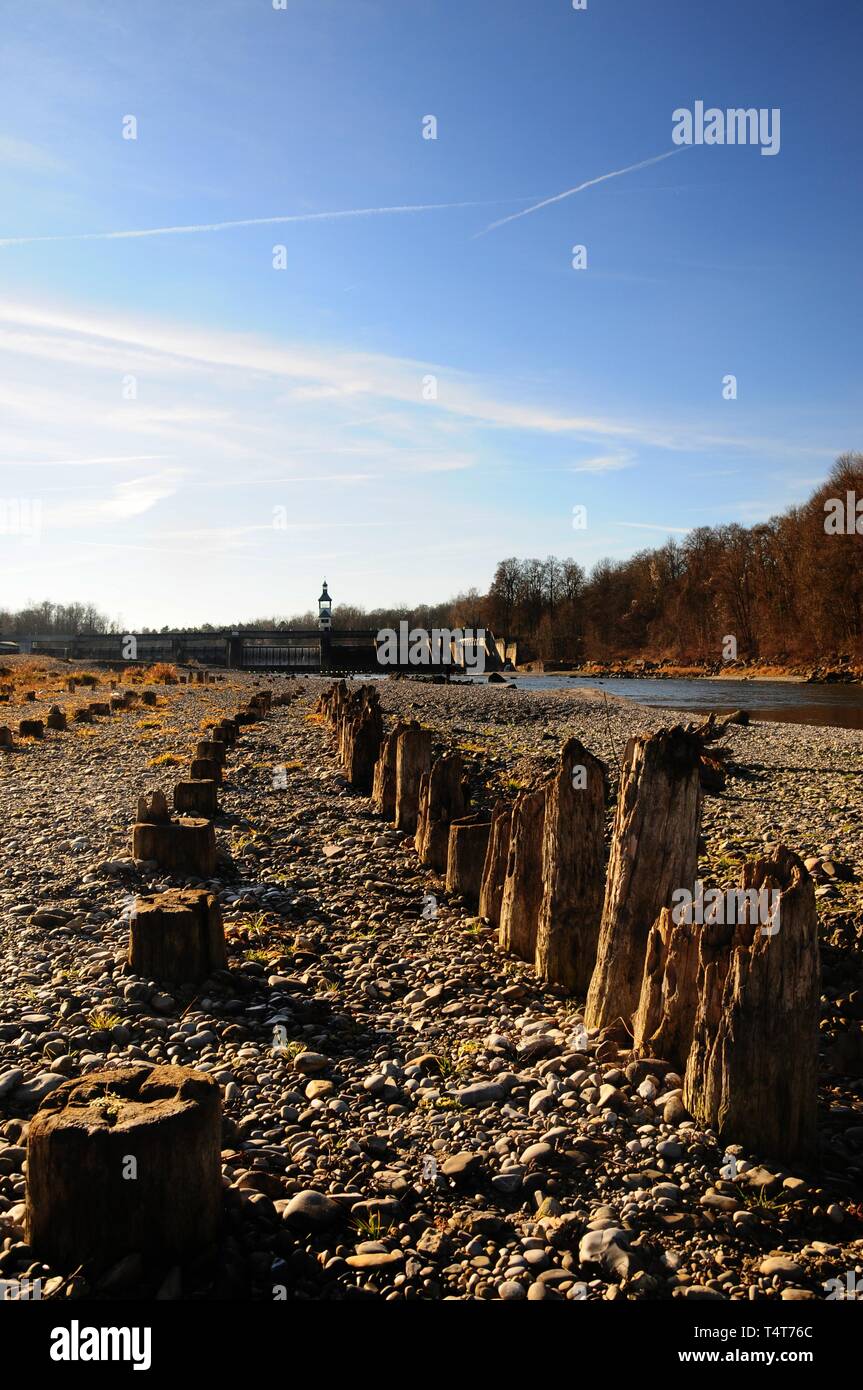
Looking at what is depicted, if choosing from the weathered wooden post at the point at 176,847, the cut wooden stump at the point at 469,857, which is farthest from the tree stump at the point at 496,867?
the weathered wooden post at the point at 176,847

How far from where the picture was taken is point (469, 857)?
32.2 ft

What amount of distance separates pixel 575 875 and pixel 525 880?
769 mm

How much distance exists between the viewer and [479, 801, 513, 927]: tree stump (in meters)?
8.75

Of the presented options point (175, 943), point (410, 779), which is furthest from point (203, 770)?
point (175, 943)

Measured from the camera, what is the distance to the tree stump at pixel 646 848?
6.11 metres

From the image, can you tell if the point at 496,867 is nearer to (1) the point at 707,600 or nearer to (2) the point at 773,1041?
(2) the point at 773,1041

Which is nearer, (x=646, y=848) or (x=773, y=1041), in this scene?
(x=773, y=1041)

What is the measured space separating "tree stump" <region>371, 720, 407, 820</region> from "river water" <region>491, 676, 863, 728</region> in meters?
26.6

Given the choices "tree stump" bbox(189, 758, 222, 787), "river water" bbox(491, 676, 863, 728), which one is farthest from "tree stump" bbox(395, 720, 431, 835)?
"river water" bbox(491, 676, 863, 728)

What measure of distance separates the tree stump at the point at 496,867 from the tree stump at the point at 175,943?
2721 millimetres

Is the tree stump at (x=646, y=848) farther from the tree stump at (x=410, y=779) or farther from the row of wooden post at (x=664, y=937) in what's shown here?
the tree stump at (x=410, y=779)
